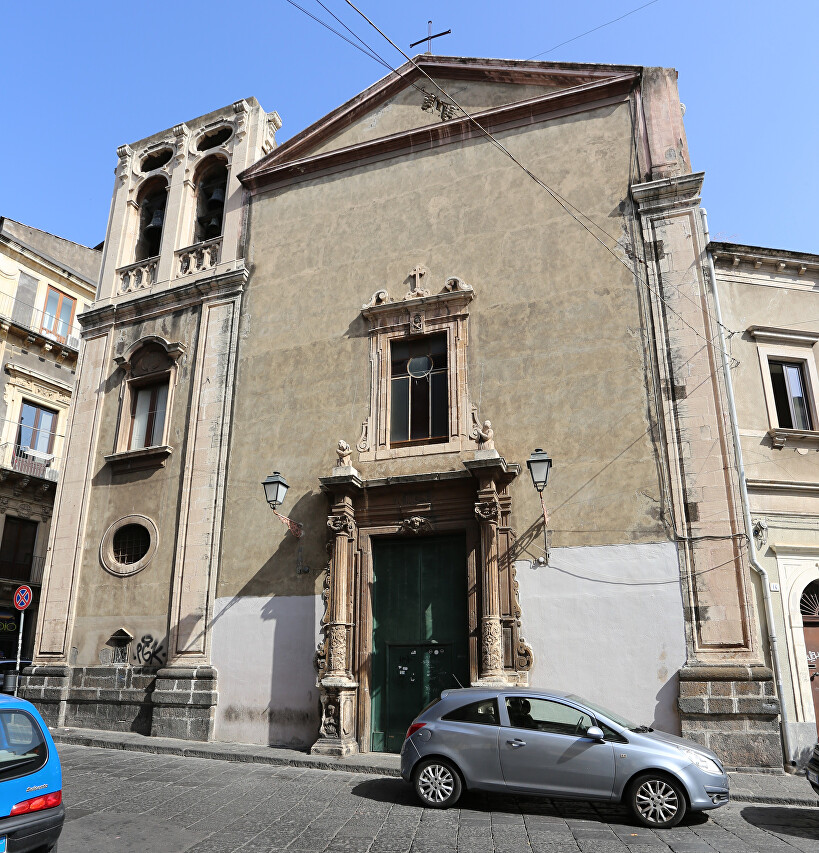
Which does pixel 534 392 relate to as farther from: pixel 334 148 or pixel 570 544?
pixel 334 148

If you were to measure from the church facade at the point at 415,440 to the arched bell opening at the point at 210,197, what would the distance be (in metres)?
0.39

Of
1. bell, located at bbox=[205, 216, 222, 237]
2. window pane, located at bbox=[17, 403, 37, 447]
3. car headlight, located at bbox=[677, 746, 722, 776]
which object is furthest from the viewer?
window pane, located at bbox=[17, 403, 37, 447]

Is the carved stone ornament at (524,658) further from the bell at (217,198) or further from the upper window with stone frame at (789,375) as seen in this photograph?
the bell at (217,198)

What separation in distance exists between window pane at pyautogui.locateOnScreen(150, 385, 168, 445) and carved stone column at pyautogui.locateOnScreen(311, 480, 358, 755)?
5.20 m

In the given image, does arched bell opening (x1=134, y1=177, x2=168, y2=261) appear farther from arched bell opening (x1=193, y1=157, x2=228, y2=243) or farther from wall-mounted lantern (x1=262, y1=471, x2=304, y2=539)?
wall-mounted lantern (x1=262, y1=471, x2=304, y2=539)

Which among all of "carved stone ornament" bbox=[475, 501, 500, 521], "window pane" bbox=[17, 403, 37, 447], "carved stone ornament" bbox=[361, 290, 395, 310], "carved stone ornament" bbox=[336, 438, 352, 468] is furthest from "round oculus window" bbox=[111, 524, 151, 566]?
"window pane" bbox=[17, 403, 37, 447]

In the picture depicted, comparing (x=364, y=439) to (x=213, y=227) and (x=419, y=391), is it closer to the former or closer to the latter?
(x=419, y=391)

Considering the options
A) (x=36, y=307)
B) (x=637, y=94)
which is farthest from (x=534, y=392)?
(x=36, y=307)

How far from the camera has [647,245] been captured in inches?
507

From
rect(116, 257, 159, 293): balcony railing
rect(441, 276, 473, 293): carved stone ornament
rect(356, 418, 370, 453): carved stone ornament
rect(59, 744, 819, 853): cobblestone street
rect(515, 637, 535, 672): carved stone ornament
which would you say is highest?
rect(116, 257, 159, 293): balcony railing

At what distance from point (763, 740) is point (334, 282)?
11.0 m

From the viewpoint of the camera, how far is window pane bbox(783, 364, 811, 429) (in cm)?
1231

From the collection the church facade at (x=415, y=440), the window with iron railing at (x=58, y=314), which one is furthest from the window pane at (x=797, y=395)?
the window with iron railing at (x=58, y=314)

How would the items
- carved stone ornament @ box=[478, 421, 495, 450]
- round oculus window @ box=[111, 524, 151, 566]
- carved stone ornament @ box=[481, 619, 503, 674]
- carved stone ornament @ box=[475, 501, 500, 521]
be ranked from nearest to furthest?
1. carved stone ornament @ box=[481, 619, 503, 674]
2. carved stone ornament @ box=[475, 501, 500, 521]
3. carved stone ornament @ box=[478, 421, 495, 450]
4. round oculus window @ box=[111, 524, 151, 566]
